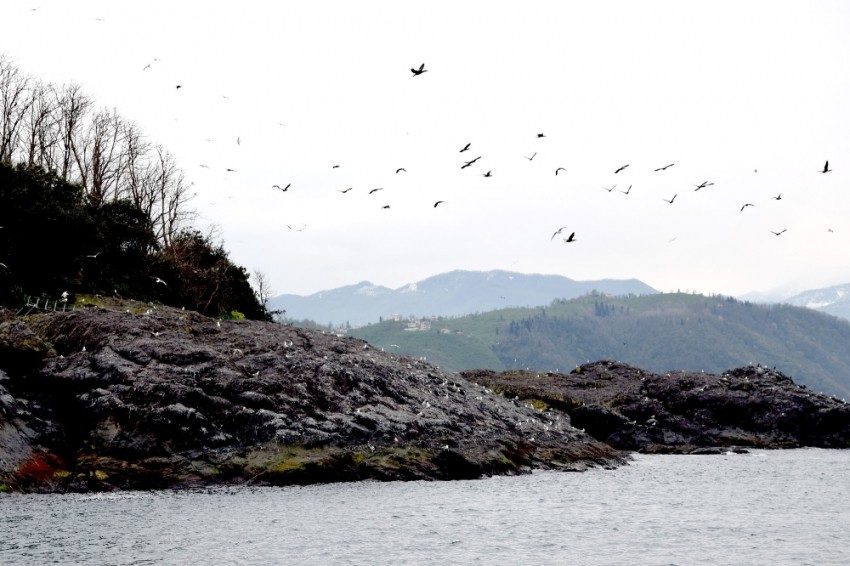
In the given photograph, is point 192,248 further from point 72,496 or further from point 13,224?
point 72,496

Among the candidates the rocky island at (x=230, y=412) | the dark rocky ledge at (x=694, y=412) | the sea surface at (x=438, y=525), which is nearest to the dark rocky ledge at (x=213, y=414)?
the rocky island at (x=230, y=412)

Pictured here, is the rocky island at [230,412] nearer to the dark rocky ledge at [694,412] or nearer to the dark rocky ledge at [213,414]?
the dark rocky ledge at [213,414]

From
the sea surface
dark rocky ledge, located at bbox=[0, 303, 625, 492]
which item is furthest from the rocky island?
the sea surface

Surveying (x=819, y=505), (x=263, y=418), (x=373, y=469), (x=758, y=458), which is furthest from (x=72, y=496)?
(x=758, y=458)

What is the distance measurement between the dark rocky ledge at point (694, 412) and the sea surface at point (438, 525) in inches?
931

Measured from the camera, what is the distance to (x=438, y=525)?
30.5 m

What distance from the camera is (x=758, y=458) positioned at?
60938mm

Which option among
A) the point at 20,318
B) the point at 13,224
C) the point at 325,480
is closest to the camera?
the point at 325,480

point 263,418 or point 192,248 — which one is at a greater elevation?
point 192,248

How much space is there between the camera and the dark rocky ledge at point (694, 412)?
67438 millimetres

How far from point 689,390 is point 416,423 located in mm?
40209

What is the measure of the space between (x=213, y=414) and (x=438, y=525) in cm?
1424

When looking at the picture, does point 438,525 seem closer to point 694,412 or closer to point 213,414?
point 213,414

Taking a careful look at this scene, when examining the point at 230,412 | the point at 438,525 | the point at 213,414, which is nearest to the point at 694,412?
the point at 230,412
